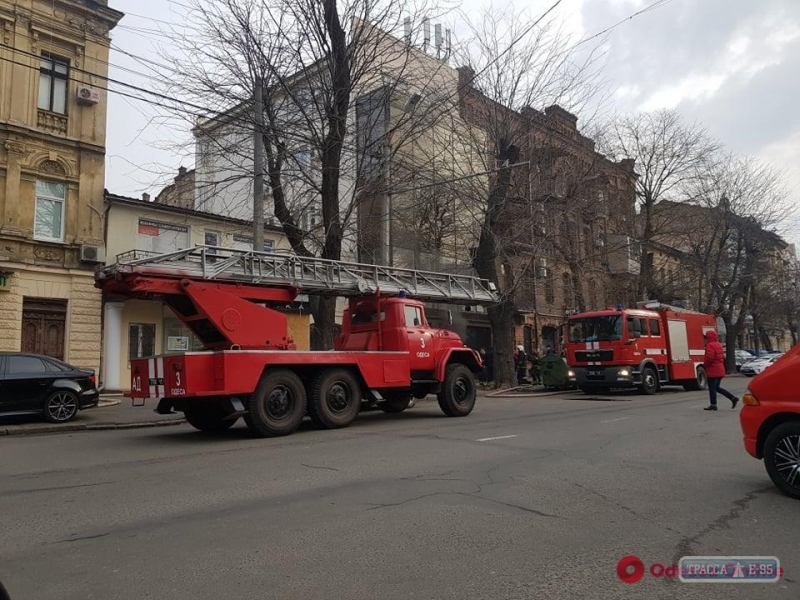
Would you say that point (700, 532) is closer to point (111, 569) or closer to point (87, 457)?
point (111, 569)

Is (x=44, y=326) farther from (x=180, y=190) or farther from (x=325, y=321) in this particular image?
(x=325, y=321)

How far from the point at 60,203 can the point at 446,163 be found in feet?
42.6

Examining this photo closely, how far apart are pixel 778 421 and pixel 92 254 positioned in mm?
19099

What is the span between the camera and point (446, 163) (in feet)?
72.6

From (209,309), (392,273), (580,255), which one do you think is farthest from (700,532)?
(580,255)

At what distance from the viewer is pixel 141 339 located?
68.2ft

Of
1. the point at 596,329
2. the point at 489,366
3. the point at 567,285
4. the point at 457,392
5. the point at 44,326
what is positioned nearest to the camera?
the point at 457,392

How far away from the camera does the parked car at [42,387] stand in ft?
40.0

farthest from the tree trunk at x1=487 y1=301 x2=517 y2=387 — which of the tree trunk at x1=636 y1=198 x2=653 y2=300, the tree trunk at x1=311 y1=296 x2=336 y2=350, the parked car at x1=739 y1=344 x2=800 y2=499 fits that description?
the parked car at x1=739 y1=344 x2=800 y2=499

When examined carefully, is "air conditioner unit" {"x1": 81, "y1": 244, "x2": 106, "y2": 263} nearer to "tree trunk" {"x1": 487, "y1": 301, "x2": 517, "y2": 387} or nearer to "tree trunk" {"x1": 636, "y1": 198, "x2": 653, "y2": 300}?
"tree trunk" {"x1": 487, "y1": 301, "x2": 517, "y2": 387}

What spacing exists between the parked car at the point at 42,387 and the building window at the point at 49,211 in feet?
24.9

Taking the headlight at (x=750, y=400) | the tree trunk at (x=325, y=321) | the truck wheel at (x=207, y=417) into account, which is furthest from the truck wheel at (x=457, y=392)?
the headlight at (x=750, y=400)

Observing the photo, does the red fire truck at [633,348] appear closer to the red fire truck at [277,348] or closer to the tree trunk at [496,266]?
the tree trunk at [496,266]

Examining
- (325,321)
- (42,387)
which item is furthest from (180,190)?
(42,387)
